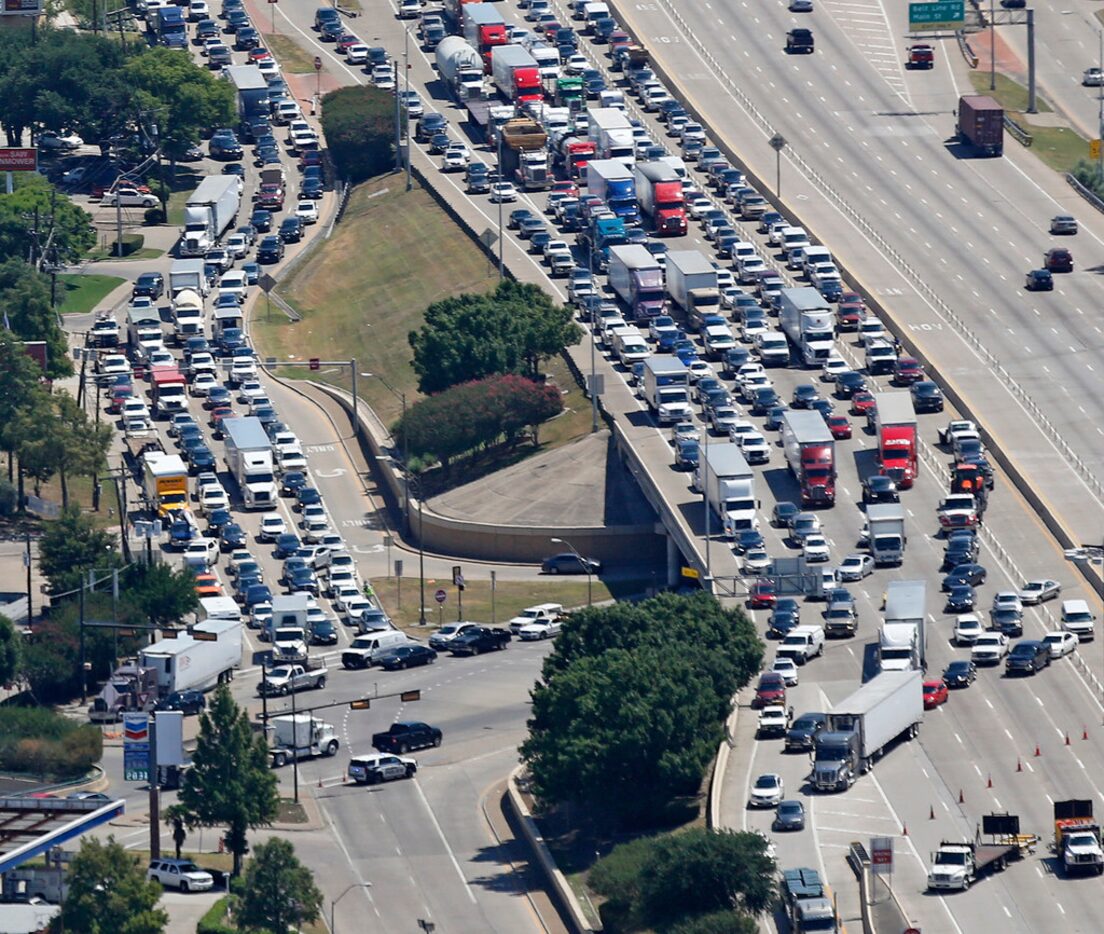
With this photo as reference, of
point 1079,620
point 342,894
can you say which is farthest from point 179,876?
point 1079,620

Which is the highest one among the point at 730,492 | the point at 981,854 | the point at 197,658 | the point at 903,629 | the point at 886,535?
the point at 981,854

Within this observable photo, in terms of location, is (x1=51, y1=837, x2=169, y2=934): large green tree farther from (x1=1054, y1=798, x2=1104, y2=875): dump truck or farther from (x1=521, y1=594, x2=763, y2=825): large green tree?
(x1=1054, y1=798, x2=1104, y2=875): dump truck

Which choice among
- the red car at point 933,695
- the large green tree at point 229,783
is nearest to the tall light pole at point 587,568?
the red car at point 933,695

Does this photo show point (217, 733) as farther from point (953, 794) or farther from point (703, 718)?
point (953, 794)

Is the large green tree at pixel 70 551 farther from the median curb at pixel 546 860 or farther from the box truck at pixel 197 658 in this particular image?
the median curb at pixel 546 860

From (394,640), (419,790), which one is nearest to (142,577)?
(394,640)

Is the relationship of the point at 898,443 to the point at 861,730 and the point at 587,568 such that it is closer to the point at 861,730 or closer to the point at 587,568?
the point at 587,568
